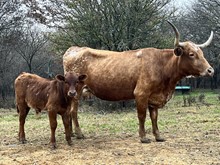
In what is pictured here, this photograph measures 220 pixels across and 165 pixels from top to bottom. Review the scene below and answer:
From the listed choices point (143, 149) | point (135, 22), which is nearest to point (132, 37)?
point (135, 22)

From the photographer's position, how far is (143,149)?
826 cm

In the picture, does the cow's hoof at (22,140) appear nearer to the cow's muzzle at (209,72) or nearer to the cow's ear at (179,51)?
the cow's ear at (179,51)

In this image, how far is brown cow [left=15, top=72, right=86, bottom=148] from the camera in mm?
8336

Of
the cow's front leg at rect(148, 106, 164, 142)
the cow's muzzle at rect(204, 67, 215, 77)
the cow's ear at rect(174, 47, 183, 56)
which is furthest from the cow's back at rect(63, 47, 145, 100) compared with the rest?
the cow's muzzle at rect(204, 67, 215, 77)

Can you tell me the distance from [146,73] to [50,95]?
215cm

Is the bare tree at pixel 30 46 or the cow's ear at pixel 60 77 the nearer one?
the cow's ear at pixel 60 77

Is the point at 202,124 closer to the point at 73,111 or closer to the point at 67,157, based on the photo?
the point at 73,111

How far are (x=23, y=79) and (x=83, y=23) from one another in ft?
33.9

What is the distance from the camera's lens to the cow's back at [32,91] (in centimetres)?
894

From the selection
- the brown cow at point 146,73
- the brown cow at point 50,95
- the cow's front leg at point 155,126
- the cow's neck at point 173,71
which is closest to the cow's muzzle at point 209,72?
the brown cow at point 146,73

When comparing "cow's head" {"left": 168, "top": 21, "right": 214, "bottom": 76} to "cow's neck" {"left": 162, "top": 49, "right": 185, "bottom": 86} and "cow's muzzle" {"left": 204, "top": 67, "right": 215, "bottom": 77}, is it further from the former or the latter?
"cow's neck" {"left": 162, "top": 49, "right": 185, "bottom": 86}

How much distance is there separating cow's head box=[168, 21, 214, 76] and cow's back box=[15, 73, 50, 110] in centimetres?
297

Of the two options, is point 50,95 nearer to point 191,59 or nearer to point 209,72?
point 191,59

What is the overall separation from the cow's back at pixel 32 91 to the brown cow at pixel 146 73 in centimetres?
130
